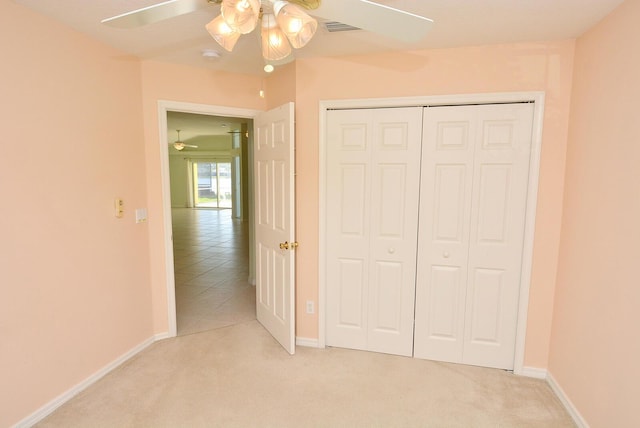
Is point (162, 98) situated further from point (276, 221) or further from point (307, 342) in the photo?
point (307, 342)

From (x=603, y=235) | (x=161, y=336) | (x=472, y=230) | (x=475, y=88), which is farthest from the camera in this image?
(x=161, y=336)

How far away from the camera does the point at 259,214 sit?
3.23 metres

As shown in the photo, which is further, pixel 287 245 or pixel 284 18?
pixel 287 245

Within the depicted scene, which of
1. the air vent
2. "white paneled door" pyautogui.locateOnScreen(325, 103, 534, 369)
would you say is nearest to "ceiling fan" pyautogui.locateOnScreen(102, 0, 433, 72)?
the air vent

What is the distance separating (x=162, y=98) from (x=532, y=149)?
2944 mm

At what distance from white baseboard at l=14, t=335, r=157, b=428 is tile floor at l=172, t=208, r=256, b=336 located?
1.55ft

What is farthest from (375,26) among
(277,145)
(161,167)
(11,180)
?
(161,167)

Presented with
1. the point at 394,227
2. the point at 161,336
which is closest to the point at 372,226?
the point at 394,227

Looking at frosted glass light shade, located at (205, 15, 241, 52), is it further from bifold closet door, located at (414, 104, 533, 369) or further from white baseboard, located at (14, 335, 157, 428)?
white baseboard, located at (14, 335, 157, 428)

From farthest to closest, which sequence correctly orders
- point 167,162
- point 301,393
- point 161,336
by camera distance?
point 161,336 → point 167,162 → point 301,393

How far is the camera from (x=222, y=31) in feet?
4.14

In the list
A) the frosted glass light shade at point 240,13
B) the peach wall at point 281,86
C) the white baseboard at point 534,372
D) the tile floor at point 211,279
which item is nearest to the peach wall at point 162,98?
the peach wall at point 281,86

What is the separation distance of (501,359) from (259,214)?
2361mm

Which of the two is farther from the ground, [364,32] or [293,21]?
[364,32]
